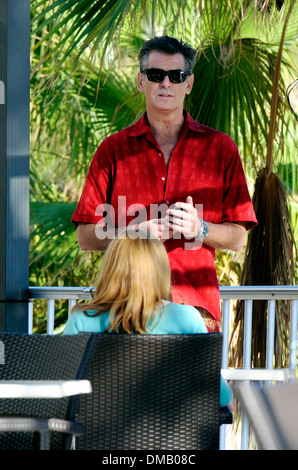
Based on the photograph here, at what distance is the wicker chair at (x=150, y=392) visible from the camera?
1964mm

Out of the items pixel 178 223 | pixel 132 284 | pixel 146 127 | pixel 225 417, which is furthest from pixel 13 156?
pixel 225 417

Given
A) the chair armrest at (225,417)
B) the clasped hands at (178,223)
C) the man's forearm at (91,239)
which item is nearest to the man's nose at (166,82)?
the clasped hands at (178,223)

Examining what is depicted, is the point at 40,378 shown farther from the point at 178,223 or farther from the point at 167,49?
the point at 167,49

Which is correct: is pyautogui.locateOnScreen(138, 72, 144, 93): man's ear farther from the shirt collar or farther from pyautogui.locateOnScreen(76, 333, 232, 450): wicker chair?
pyautogui.locateOnScreen(76, 333, 232, 450): wicker chair

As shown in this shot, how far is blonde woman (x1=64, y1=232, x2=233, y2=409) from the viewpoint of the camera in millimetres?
2109

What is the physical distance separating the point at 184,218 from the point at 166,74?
60 centimetres

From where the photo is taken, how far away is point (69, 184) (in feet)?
34.0

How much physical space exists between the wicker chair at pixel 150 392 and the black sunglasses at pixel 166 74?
1.18 m

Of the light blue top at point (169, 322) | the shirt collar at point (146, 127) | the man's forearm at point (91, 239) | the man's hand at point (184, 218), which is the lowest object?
the light blue top at point (169, 322)

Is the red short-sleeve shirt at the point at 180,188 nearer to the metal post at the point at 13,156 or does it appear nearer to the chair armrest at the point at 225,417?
the metal post at the point at 13,156

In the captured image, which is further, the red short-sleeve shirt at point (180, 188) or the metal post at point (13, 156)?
the metal post at point (13, 156)

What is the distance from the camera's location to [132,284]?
2127 mm

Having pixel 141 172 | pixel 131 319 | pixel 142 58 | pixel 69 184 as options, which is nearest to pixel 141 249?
pixel 131 319
